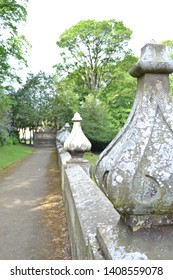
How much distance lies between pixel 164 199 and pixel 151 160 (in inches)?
8.8

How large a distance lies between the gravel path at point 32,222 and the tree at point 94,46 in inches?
1044

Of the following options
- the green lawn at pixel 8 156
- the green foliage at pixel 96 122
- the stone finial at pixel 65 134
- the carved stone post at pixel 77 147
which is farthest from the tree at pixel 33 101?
the carved stone post at pixel 77 147

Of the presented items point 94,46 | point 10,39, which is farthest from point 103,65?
point 10,39

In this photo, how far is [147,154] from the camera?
1.81m

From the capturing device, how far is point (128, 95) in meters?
33.4

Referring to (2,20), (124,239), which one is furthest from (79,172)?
(2,20)

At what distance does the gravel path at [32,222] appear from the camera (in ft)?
16.8

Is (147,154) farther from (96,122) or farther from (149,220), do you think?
(96,122)

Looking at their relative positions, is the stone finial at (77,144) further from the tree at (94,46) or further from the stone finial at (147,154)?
the tree at (94,46)

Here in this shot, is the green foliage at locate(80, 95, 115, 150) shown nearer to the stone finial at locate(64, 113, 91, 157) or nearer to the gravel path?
the gravel path

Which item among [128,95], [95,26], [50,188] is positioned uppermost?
[95,26]

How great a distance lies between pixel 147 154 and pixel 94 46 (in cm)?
3519

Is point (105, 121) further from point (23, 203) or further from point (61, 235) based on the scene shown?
point (61, 235)

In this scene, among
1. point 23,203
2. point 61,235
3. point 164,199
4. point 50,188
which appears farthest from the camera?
point 50,188
